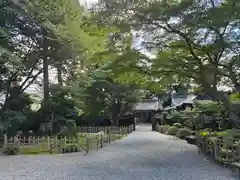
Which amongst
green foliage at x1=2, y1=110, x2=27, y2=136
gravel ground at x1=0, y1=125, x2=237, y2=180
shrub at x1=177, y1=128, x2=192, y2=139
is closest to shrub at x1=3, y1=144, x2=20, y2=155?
gravel ground at x1=0, y1=125, x2=237, y2=180

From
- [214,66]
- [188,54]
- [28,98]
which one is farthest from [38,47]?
[214,66]

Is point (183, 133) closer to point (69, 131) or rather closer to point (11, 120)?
point (69, 131)

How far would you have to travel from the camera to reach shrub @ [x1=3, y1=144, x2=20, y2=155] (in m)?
13.5

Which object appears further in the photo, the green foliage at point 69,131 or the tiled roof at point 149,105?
the tiled roof at point 149,105

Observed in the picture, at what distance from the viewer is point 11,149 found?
13570 millimetres

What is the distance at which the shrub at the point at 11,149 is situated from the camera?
13.5 m

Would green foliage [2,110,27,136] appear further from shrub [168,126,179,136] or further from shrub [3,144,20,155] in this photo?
shrub [168,126,179,136]

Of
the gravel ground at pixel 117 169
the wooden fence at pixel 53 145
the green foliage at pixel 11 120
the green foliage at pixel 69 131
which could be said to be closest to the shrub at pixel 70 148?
the wooden fence at pixel 53 145

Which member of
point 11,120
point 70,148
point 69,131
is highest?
point 11,120

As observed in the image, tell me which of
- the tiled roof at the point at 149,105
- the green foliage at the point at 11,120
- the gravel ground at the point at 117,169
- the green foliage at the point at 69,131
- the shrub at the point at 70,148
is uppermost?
the tiled roof at the point at 149,105

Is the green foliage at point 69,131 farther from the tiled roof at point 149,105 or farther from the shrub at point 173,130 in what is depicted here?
the tiled roof at point 149,105

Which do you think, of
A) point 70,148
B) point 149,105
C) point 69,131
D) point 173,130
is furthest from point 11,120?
point 149,105

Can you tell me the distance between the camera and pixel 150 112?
5456 centimetres

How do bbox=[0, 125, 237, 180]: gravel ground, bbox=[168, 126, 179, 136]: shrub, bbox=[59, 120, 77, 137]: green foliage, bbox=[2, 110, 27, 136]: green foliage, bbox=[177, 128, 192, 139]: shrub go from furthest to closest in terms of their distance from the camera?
bbox=[168, 126, 179, 136]: shrub → bbox=[177, 128, 192, 139]: shrub → bbox=[2, 110, 27, 136]: green foliage → bbox=[59, 120, 77, 137]: green foliage → bbox=[0, 125, 237, 180]: gravel ground
